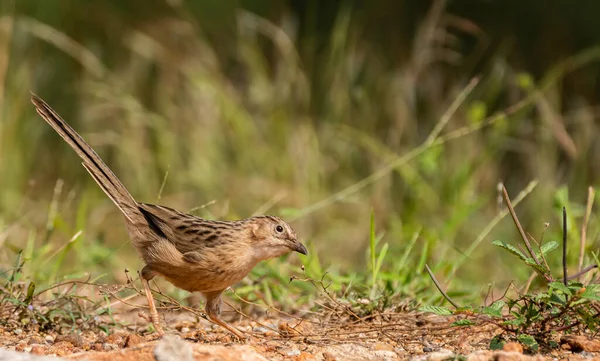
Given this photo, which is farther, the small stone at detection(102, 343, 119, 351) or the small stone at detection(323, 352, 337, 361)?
the small stone at detection(102, 343, 119, 351)

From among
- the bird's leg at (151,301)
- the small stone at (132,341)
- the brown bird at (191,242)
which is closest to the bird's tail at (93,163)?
the brown bird at (191,242)

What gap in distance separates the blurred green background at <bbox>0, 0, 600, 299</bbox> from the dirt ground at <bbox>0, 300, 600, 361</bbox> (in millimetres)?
1891

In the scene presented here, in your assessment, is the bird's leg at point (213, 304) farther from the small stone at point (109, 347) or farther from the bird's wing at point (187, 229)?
the small stone at point (109, 347)

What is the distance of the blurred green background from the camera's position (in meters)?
8.16

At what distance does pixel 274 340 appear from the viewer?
15.9ft

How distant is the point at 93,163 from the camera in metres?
5.34

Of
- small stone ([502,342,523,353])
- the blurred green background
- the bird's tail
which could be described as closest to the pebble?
small stone ([502,342,523,353])

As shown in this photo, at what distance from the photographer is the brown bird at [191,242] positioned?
16.6ft

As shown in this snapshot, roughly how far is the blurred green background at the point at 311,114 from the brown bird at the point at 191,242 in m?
1.87

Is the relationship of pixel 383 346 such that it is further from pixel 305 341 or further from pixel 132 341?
pixel 132 341

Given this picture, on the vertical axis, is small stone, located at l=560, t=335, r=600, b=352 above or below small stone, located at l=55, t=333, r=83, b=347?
above

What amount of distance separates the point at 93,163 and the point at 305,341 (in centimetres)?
151

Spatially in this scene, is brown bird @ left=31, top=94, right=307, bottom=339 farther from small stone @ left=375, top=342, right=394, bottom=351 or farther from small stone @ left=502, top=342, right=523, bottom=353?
small stone @ left=502, top=342, right=523, bottom=353

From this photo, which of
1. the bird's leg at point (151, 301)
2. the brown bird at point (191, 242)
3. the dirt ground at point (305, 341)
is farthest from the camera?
the brown bird at point (191, 242)
